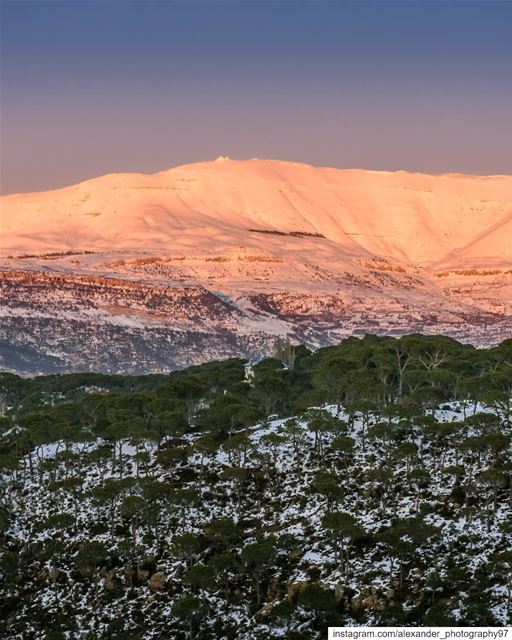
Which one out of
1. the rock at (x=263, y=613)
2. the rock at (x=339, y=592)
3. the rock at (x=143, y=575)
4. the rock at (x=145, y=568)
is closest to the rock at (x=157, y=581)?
the rock at (x=143, y=575)

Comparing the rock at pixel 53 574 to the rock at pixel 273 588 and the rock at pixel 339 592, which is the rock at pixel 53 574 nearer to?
the rock at pixel 273 588

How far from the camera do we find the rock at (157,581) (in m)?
110

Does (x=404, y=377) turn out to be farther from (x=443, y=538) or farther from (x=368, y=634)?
(x=368, y=634)

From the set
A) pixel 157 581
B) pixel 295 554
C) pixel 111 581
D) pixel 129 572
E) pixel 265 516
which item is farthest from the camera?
pixel 265 516

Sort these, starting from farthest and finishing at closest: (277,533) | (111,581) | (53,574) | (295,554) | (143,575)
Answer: (53,574), (277,533), (111,581), (143,575), (295,554)

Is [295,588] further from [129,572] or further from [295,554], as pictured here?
[129,572]

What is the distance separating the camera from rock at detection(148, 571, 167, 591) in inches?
4328

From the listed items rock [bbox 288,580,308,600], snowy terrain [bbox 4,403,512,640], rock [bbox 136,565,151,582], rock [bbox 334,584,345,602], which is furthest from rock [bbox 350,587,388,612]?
rock [bbox 136,565,151,582]

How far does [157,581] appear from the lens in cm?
11050

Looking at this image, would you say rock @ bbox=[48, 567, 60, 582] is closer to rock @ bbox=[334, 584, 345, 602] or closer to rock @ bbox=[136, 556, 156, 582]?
rock @ bbox=[136, 556, 156, 582]

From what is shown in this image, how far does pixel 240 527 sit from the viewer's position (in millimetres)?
115438

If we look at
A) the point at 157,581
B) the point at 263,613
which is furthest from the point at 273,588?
the point at 157,581

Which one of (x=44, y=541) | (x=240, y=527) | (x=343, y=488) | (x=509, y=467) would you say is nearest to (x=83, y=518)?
(x=44, y=541)

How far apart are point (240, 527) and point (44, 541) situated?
28525mm
